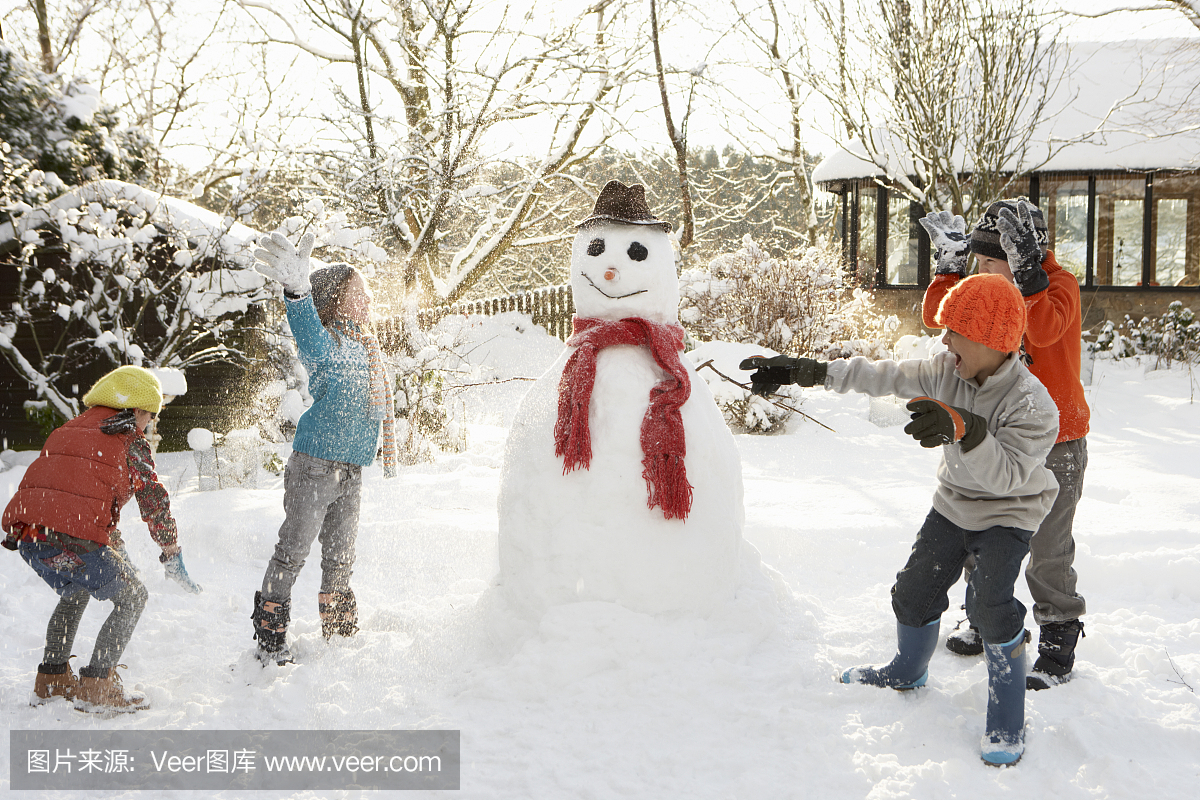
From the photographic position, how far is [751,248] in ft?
31.7

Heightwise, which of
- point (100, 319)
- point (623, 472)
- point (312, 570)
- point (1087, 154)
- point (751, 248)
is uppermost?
point (1087, 154)

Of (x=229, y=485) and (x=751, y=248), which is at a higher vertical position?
(x=751, y=248)

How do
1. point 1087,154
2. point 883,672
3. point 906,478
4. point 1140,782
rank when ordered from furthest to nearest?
point 1087,154 < point 906,478 < point 883,672 < point 1140,782

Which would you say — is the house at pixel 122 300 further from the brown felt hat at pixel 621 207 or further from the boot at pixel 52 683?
the brown felt hat at pixel 621 207

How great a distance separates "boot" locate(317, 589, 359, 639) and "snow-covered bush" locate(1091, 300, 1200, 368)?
1104 centimetres

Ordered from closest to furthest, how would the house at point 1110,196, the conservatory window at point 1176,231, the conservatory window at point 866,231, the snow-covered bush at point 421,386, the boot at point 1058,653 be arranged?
the boot at point 1058,653, the snow-covered bush at point 421,386, the house at point 1110,196, the conservatory window at point 1176,231, the conservatory window at point 866,231

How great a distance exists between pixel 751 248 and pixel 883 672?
24.3 feet

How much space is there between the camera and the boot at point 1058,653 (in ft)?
9.48

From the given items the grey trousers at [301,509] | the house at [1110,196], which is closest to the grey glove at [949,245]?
the grey trousers at [301,509]

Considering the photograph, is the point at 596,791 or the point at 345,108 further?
the point at 345,108

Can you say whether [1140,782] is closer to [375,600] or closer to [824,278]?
[375,600]

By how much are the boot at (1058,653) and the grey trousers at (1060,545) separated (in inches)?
1.2

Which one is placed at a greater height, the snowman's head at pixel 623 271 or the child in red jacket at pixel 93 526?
the snowman's head at pixel 623 271

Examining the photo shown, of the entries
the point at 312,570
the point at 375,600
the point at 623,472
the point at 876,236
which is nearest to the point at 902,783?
the point at 623,472
